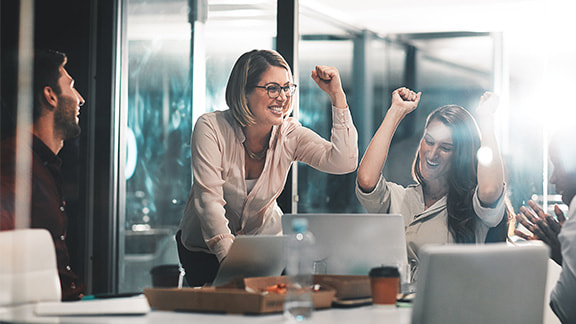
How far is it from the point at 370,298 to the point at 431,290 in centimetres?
45

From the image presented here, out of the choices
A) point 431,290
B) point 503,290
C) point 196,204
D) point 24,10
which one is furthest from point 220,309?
point 24,10

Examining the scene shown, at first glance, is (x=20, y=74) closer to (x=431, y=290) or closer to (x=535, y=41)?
(x=431, y=290)

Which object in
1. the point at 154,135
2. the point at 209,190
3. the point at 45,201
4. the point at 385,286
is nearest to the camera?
the point at 385,286

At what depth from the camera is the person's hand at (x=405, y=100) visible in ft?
14.0

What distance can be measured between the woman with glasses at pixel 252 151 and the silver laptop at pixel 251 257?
1162 millimetres

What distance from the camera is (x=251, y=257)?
212cm

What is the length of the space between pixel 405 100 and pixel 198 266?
181 centimetres

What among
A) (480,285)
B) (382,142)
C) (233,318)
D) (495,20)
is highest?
(495,20)

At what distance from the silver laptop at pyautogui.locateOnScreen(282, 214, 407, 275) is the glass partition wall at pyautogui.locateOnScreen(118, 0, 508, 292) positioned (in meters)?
1.95

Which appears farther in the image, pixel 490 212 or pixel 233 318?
pixel 490 212

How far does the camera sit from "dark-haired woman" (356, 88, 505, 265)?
13.1 ft

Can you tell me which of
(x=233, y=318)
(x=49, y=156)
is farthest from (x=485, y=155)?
(x=233, y=318)

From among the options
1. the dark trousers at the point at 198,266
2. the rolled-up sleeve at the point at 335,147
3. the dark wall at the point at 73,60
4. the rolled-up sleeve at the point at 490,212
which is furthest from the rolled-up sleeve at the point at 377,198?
the dark wall at the point at 73,60

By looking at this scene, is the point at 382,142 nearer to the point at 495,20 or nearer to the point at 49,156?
the point at 495,20
